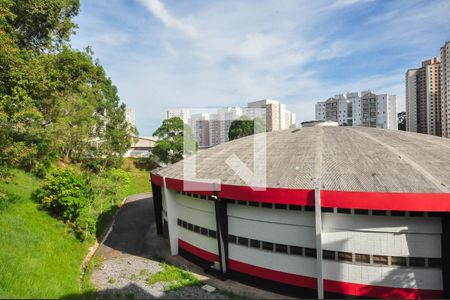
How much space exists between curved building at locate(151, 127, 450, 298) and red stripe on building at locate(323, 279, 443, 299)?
0.05m

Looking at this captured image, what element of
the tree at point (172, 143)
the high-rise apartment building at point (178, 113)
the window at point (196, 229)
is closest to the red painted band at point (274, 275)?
the window at point (196, 229)

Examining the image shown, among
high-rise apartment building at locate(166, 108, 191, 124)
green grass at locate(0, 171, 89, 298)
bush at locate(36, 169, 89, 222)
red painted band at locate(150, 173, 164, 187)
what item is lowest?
green grass at locate(0, 171, 89, 298)

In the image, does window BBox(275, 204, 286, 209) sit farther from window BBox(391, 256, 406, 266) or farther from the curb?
the curb

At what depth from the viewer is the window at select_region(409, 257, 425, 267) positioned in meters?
13.8

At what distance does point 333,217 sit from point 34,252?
701 inches

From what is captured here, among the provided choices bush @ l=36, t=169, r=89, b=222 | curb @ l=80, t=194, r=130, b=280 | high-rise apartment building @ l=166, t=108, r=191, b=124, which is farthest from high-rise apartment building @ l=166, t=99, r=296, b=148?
bush @ l=36, t=169, r=89, b=222

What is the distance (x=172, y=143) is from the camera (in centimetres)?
5622

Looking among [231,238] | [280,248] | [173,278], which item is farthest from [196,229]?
[280,248]

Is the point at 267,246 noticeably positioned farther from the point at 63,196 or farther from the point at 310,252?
the point at 63,196

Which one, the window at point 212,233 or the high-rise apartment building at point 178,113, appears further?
the high-rise apartment building at point 178,113

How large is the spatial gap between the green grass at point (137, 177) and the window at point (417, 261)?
39.5 metres

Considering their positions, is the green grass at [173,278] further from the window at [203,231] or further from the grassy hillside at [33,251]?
the grassy hillside at [33,251]

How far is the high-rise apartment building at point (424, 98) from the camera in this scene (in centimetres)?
7788

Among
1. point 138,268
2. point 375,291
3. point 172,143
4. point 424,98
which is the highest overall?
point 424,98
